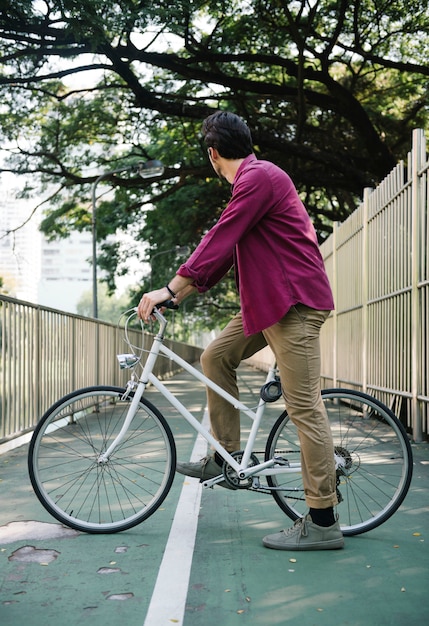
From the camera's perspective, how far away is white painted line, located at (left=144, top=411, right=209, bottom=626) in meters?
3.00

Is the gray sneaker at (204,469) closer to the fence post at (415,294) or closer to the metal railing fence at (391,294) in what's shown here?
the metal railing fence at (391,294)

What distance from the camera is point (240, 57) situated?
15594 mm

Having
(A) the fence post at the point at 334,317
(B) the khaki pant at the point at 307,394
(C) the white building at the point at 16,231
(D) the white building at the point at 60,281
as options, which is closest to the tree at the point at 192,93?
(C) the white building at the point at 16,231

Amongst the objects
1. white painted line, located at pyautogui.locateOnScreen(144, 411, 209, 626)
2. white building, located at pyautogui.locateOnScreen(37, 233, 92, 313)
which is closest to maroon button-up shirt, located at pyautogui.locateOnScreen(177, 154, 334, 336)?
white painted line, located at pyautogui.locateOnScreen(144, 411, 209, 626)

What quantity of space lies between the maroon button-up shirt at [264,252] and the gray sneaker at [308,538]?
3.12 feet

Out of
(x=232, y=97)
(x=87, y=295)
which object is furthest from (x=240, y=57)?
(x=87, y=295)

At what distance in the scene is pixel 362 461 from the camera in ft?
14.6

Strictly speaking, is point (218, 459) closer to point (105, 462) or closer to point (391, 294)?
point (105, 462)

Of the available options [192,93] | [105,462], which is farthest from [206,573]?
[192,93]

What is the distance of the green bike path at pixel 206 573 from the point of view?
301 cm

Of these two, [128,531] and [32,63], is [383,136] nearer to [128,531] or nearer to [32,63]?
[32,63]

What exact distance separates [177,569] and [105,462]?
952 mm

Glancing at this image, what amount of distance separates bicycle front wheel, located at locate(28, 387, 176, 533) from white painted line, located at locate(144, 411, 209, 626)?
216 millimetres

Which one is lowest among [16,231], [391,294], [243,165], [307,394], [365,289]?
[307,394]
